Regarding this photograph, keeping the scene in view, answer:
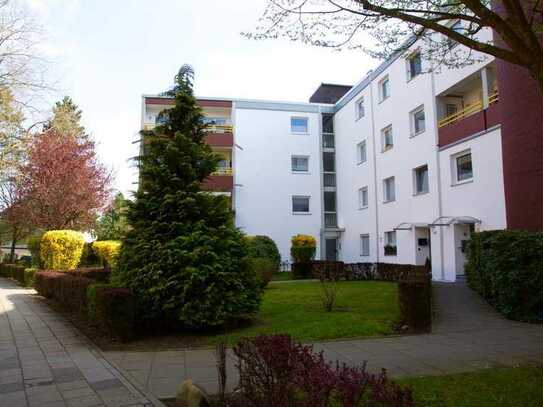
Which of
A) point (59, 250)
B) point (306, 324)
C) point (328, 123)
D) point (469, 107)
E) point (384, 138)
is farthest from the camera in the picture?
point (328, 123)

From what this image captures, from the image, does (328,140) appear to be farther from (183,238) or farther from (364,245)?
(183,238)

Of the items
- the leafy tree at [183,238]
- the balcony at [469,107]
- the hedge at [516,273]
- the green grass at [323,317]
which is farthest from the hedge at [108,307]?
the balcony at [469,107]

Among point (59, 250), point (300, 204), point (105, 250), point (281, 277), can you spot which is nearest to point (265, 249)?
point (281, 277)

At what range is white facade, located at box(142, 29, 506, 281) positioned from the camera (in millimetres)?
19172

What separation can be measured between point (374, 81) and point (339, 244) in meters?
11.8

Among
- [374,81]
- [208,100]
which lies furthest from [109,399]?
[208,100]

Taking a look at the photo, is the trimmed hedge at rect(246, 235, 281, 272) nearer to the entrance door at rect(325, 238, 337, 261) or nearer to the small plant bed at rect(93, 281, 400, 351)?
the small plant bed at rect(93, 281, 400, 351)

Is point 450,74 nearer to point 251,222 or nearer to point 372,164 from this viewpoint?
point 372,164

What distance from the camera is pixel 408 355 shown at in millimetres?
7602

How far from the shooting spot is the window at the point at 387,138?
86.9 feet

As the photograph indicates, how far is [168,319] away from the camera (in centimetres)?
979

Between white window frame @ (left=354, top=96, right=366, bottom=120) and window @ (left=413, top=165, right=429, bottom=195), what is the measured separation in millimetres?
8011

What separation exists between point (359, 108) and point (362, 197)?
5.81 m

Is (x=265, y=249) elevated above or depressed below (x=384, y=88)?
below
